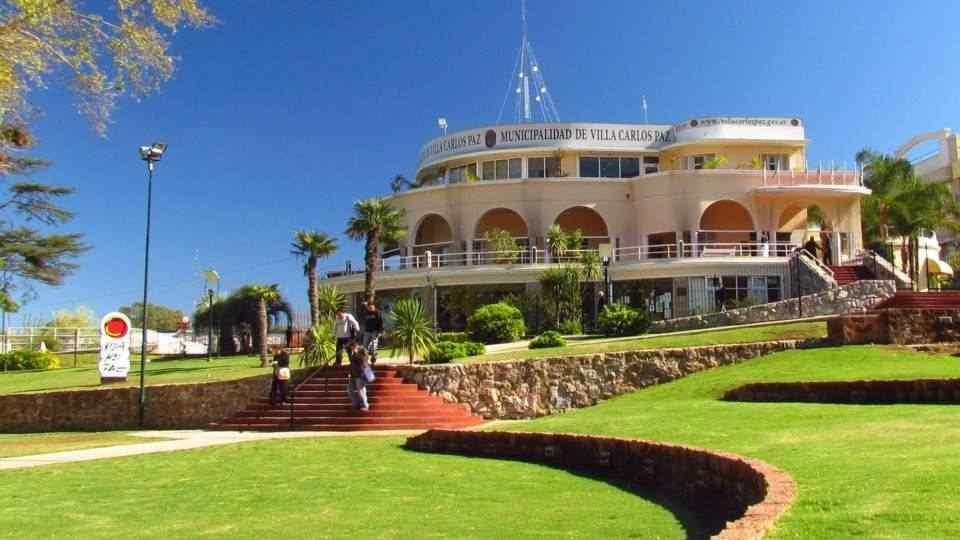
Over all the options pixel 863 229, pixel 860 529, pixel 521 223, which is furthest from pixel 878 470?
pixel 863 229

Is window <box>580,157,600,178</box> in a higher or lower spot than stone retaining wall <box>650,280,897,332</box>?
higher

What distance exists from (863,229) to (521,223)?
19039 millimetres

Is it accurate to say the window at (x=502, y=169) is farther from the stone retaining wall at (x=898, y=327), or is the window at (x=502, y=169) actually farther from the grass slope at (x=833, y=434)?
the grass slope at (x=833, y=434)

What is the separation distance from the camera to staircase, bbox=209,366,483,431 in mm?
22047

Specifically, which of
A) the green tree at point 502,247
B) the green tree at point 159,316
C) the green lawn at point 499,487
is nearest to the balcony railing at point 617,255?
the green tree at point 502,247

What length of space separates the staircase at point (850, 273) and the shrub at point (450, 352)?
17.0m

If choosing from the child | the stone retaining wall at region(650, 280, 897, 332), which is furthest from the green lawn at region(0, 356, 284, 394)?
the stone retaining wall at region(650, 280, 897, 332)

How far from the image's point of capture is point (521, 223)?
162 ft

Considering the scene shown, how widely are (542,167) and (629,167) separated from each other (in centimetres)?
445

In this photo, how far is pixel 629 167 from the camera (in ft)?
160

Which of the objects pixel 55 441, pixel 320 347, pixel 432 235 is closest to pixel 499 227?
pixel 432 235

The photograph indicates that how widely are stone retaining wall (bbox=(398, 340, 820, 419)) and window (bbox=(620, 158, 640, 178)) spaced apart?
82.6ft

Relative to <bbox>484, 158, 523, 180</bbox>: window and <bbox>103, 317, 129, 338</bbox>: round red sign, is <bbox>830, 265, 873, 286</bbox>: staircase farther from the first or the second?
<bbox>103, 317, 129, 338</bbox>: round red sign

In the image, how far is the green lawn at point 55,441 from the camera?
19.2 metres
